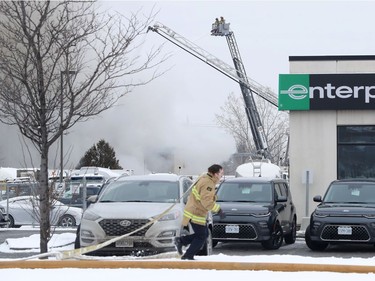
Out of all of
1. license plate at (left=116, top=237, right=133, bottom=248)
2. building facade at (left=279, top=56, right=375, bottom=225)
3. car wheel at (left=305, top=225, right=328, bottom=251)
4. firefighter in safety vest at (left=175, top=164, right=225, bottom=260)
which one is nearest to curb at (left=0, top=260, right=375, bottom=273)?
firefighter in safety vest at (left=175, top=164, right=225, bottom=260)

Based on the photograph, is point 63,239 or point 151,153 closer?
point 63,239

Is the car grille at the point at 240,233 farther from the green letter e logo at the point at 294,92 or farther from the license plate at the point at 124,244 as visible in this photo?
the green letter e logo at the point at 294,92

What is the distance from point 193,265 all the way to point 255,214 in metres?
8.32

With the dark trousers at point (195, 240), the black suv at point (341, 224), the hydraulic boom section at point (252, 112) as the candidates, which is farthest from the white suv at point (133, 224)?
the hydraulic boom section at point (252, 112)

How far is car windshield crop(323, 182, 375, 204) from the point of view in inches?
777

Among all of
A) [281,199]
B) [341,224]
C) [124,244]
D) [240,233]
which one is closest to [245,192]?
[281,199]

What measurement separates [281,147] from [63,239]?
1923 inches

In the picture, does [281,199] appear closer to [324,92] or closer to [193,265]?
[324,92]

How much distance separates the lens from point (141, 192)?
1698 cm

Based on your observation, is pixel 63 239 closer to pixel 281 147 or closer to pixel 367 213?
pixel 367 213

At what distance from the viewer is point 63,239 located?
20047 mm

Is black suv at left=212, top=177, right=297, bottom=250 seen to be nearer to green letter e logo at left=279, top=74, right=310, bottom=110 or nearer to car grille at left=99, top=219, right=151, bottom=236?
car grille at left=99, top=219, right=151, bottom=236

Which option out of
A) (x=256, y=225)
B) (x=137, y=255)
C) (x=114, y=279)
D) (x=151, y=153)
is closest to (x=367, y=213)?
(x=256, y=225)

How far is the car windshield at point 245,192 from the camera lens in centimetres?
2033
